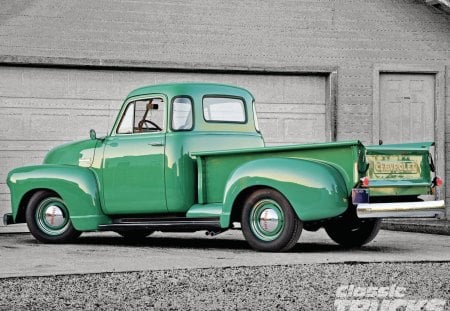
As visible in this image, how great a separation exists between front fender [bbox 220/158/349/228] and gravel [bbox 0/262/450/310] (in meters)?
1.01

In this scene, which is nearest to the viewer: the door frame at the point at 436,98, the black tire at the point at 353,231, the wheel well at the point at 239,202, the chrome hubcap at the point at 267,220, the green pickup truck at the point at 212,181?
the green pickup truck at the point at 212,181

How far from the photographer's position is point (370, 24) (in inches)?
761

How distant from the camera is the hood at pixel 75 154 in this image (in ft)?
43.2

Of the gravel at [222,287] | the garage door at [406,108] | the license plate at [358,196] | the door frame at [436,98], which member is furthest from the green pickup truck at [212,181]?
the garage door at [406,108]

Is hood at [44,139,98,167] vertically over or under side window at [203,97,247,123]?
under

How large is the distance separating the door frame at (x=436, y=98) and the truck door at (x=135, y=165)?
7.13 metres

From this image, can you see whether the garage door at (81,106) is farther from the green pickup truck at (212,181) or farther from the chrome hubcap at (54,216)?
the chrome hubcap at (54,216)

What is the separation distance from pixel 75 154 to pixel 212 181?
2.26 meters

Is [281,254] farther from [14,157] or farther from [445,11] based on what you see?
[445,11]

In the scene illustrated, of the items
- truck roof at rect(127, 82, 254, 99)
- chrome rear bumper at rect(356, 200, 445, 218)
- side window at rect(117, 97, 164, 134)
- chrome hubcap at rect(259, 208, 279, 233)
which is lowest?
chrome hubcap at rect(259, 208, 279, 233)

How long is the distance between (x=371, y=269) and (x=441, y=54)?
10.6 meters

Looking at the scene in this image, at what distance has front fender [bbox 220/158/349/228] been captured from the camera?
35.7ft

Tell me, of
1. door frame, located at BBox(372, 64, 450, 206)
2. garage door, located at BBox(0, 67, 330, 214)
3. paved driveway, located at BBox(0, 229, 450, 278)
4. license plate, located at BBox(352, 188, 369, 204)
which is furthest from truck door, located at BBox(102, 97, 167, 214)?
door frame, located at BBox(372, 64, 450, 206)

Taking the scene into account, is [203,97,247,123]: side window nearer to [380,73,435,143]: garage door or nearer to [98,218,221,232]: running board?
[98,218,221,232]: running board
